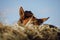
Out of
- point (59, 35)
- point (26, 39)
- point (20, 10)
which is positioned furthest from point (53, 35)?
point (20, 10)

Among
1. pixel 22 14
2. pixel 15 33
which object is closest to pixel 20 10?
pixel 22 14

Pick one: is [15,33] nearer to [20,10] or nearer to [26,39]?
[26,39]

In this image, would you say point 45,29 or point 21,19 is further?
point 21,19

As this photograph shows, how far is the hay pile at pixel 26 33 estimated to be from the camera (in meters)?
0.53

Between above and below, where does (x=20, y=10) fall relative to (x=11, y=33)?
above

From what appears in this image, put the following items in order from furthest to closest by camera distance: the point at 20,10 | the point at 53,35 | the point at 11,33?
the point at 20,10 → the point at 53,35 → the point at 11,33

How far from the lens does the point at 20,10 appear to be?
2.63 feet

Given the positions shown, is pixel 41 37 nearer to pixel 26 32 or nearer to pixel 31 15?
pixel 26 32

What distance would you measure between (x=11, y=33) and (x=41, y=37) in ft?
0.41

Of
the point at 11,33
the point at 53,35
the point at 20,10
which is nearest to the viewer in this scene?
the point at 11,33

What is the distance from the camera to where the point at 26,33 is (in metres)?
0.59

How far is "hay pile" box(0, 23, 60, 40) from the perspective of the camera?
1.73ft

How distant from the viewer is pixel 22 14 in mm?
808

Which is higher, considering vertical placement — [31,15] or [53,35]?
[31,15]
